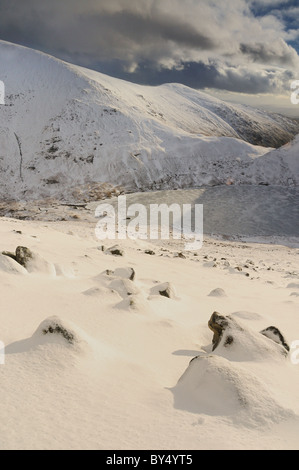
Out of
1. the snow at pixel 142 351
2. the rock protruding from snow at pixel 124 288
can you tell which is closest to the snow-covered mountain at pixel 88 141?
the snow at pixel 142 351

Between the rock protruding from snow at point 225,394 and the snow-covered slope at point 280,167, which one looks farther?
the snow-covered slope at point 280,167

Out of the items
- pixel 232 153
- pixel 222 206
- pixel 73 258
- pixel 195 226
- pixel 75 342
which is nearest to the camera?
pixel 75 342

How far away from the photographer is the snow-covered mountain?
4719 cm

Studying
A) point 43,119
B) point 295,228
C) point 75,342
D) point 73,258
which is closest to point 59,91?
point 43,119

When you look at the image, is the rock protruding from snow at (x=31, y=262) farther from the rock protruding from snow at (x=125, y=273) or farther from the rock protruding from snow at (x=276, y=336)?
the rock protruding from snow at (x=276, y=336)

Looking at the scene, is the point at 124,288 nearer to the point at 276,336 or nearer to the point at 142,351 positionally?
the point at 142,351

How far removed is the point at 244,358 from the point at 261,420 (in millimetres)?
1371

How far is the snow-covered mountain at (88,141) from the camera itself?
47188 millimetres

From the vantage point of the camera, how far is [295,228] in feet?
101

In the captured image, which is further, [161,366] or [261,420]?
[161,366]

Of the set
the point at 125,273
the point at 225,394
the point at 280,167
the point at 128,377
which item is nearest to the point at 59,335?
the point at 128,377

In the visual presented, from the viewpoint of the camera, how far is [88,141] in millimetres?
52438

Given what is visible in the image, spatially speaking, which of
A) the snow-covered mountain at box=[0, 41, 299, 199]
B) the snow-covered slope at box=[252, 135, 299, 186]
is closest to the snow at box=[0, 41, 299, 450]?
the snow-covered slope at box=[252, 135, 299, 186]
